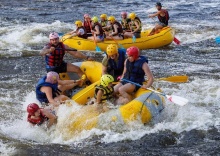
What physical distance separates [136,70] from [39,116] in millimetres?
1979

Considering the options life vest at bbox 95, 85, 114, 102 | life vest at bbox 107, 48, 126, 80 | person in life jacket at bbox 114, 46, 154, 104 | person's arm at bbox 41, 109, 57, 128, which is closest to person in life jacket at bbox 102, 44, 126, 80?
life vest at bbox 107, 48, 126, 80

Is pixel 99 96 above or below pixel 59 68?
below

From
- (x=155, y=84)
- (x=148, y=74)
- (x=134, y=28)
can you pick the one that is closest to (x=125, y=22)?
(x=134, y=28)

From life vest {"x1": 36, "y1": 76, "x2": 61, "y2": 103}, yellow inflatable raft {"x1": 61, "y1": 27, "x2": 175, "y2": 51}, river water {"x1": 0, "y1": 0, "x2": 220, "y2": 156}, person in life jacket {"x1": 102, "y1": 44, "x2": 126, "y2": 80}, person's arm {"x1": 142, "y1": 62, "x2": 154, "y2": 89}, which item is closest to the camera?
river water {"x1": 0, "y1": 0, "x2": 220, "y2": 156}

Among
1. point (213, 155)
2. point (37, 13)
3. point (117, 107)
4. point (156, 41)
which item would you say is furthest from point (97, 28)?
point (37, 13)

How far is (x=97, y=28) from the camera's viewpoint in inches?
530

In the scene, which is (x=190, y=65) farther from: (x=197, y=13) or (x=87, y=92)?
(x=197, y=13)

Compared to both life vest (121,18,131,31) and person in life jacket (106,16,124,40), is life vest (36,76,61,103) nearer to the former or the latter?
person in life jacket (106,16,124,40)

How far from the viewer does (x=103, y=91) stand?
8055mm

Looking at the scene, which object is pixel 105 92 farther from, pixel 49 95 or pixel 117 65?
pixel 49 95

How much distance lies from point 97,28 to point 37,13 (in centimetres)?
919

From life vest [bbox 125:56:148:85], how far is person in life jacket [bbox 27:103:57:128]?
1623mm

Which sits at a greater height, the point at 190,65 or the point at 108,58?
the point at 108,58

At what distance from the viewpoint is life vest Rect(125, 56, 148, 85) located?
8203 millimetres
